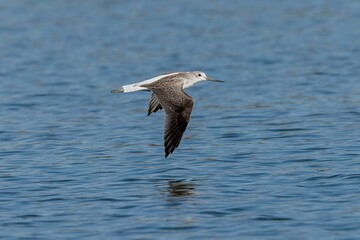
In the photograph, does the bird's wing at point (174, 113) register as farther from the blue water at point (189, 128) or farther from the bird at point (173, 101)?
the blue water at point (189, 128)

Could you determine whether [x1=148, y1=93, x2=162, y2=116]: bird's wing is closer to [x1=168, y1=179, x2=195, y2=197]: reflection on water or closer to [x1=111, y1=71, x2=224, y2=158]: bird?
[x1=111, y1=71, x2=224, y2=158]: bird

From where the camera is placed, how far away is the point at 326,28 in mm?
28703

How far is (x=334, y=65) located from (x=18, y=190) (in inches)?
483

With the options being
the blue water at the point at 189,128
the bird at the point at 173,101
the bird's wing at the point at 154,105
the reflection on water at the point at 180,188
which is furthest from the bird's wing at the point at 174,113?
the bird's wing at the point at 154,105

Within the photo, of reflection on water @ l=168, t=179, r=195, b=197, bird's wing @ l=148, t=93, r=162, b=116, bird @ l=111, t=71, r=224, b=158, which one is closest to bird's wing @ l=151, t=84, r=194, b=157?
bird @ l=111, t=71, r=224, b=158

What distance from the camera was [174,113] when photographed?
42.8ft

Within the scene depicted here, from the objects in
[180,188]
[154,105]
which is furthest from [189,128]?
[180,188]

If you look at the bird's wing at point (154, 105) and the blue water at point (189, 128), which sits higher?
the bird's wing at point (154, 105)

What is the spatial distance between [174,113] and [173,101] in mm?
258

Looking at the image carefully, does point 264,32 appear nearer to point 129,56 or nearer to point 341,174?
point 129,56

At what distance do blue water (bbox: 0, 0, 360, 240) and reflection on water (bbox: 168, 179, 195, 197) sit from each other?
0.04 metres

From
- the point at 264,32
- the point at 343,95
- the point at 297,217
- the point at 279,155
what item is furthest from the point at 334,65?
the point at 297,217

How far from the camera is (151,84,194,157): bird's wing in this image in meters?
12.7

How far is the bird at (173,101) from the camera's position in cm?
1274
